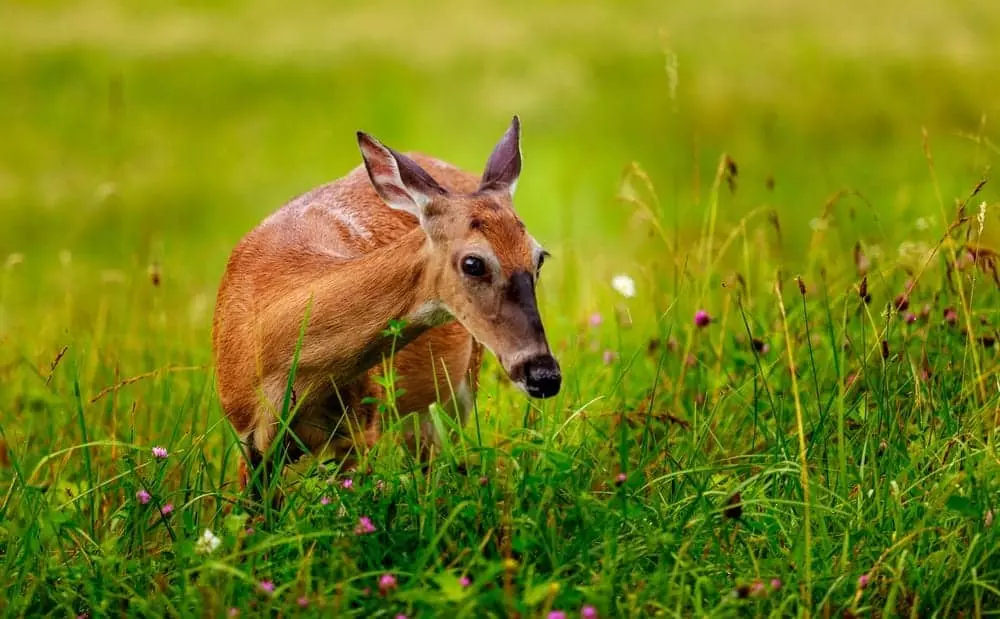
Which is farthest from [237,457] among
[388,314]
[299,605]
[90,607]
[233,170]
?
[233,170]

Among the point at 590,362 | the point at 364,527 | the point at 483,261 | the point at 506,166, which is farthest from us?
the point at 590,362

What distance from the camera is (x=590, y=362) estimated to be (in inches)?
226

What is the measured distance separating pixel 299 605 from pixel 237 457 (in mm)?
1993

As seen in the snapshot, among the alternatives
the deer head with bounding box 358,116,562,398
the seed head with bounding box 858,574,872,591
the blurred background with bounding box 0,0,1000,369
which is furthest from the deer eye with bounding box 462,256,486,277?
the blurred background with bounding box 0,0,1000,369

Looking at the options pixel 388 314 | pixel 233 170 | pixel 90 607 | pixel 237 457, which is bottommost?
pixel 233 170

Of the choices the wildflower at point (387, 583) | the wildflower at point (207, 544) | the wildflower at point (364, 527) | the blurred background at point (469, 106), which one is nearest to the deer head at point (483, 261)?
the wildflower at point (364, 527)

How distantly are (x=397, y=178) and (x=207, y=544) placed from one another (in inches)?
58.7

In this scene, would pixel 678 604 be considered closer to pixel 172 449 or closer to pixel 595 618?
pixel 595 618

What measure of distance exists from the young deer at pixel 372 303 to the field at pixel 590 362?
201 mm

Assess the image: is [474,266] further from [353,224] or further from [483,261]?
[353,224]

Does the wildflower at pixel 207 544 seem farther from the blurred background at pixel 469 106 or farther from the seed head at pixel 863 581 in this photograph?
the blurred background at pixel 469 106

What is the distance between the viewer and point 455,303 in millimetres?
4246

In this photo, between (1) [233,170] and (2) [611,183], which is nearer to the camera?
(2) [611,183]

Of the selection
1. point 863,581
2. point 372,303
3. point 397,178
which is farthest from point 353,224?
point 863,581
